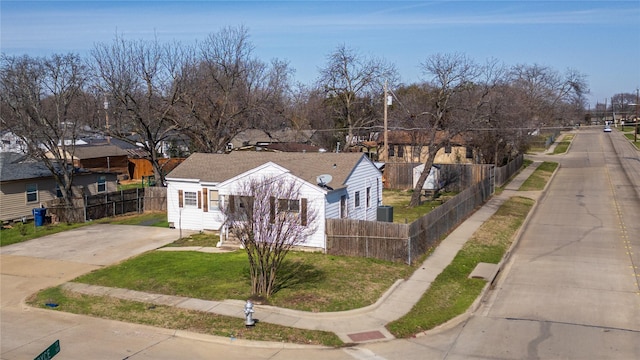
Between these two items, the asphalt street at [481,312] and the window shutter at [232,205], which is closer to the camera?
the asphalt street at [481,312]

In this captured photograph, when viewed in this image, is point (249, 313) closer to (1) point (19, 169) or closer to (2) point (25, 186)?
(2) point (25, 186)

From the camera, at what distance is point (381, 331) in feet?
46.8

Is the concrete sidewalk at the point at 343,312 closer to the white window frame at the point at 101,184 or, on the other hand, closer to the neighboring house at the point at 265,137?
the white window frame at the point at 101,184

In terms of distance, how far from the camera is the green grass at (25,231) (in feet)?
86.1

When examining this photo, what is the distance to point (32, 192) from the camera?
32.4 m

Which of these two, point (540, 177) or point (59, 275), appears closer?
point (59, 275)

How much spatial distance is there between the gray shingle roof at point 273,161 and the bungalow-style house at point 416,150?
29832 mm

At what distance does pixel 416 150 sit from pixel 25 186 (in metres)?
38.5

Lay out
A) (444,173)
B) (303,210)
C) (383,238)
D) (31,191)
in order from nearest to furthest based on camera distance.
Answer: (383,238), (303,210), (31,191), (444,173)

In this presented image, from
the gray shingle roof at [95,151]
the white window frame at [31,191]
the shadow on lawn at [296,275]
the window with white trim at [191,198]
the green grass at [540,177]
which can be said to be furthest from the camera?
the gray shingle roof at [95,151]

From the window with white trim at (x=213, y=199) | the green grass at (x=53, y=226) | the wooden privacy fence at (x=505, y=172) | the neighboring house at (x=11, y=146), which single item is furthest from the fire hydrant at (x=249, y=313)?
the wooden privacy fence at (x=505, y=172)

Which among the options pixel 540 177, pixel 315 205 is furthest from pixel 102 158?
pixel 540 177

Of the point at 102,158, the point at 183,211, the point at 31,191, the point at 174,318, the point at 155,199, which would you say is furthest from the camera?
the point at 102,158

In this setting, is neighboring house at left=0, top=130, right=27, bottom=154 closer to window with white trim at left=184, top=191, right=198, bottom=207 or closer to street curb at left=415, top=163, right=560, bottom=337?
window with white trim at left=184, top=191, right=198, bottom=207
